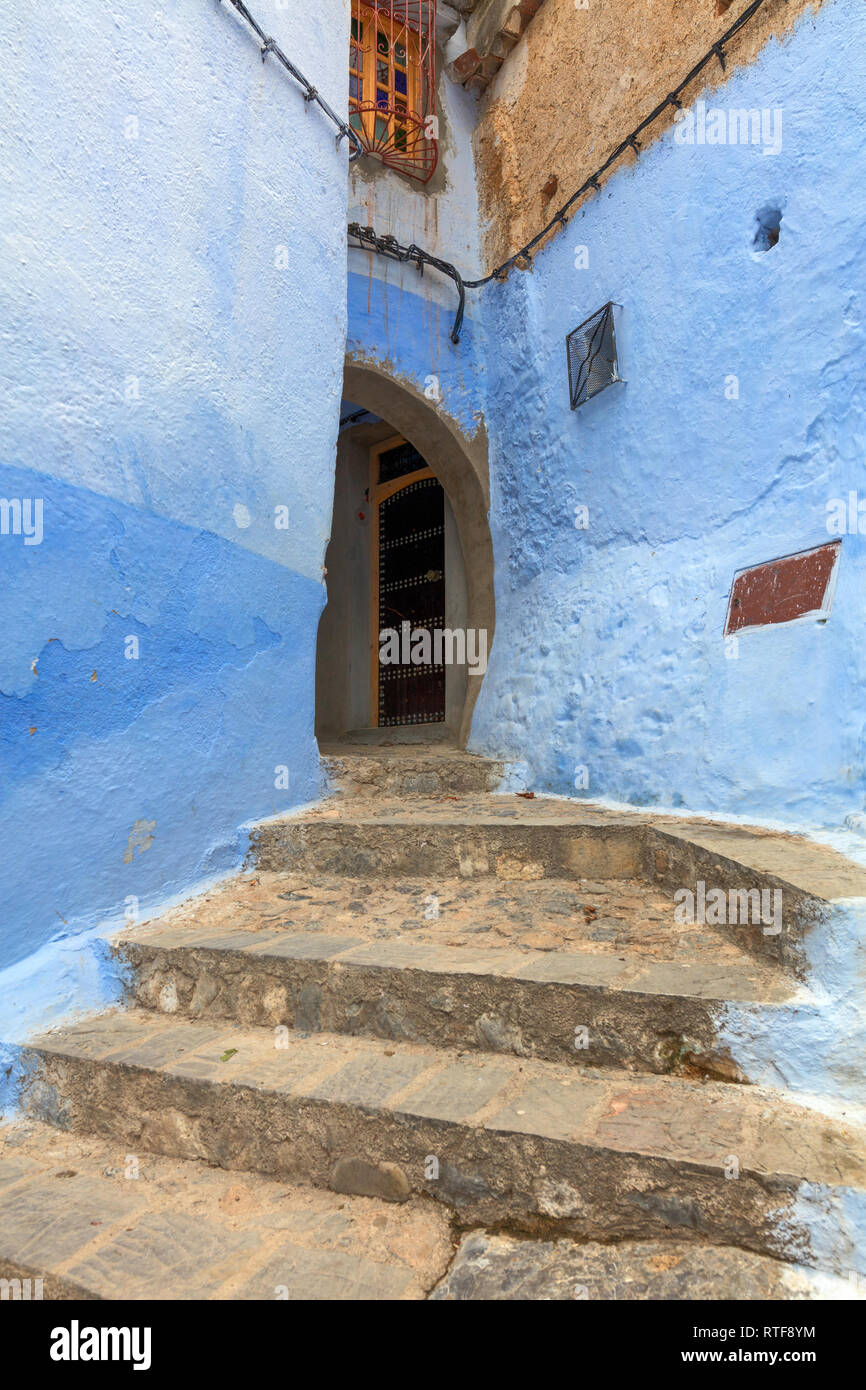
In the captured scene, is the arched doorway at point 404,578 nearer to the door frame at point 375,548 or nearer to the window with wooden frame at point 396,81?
the door frame at point 375,548

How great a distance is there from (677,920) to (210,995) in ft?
4.62

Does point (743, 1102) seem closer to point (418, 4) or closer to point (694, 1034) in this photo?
point (694, 1034)

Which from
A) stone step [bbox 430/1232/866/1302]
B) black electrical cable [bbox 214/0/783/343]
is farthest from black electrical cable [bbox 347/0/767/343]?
stone step [bbox 430/1232/866/1302]

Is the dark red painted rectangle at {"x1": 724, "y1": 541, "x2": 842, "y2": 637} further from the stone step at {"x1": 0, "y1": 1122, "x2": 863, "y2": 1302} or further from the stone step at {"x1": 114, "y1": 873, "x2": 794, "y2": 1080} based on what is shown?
the stone step at {"x1": 0, "y1": 1122, "x2": 863, "y2": 1302}

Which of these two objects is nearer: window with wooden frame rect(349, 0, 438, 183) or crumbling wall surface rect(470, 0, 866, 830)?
crumbling wall surface rect(470, 0, 866, 830)

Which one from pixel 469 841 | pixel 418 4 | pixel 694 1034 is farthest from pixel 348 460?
pixel 694 1034

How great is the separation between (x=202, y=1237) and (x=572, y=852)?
1.73 m

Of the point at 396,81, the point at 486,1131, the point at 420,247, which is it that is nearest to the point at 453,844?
the point at 486,1131

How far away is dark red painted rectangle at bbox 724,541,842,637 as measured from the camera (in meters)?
2.94

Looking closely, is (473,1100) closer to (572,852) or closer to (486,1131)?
(486,1131)

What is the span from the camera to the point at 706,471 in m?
3.60

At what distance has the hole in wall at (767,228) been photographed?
11.0 feet

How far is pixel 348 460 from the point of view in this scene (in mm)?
7227

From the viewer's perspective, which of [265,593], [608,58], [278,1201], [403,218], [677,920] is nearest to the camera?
[278,1201]
